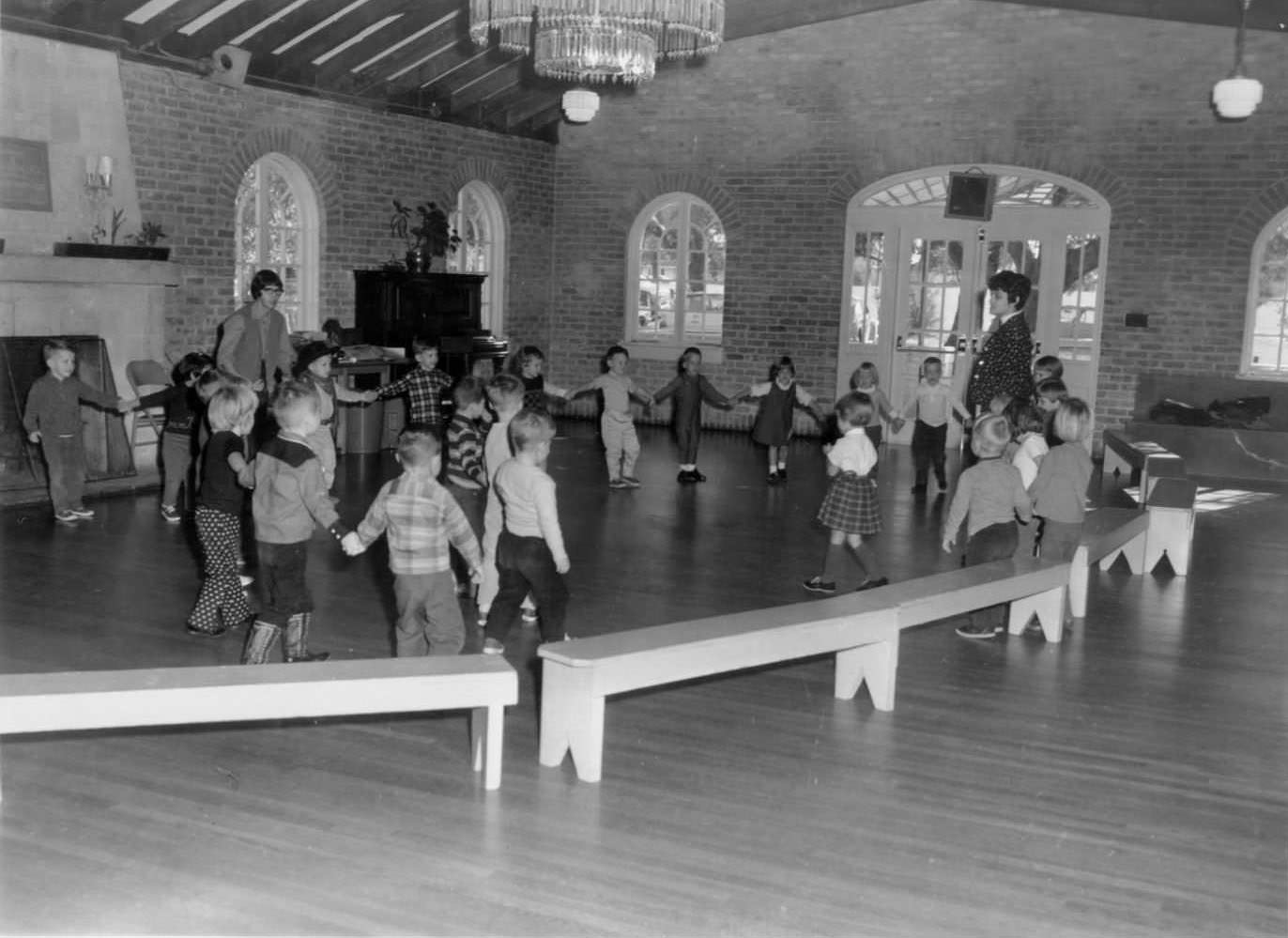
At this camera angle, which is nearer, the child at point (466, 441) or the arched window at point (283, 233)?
the child at point (466, 441)

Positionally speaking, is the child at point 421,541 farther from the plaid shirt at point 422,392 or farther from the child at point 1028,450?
the child at point 1028,450

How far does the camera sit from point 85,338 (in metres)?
9.30

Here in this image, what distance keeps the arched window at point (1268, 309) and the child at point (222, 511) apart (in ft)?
32.3

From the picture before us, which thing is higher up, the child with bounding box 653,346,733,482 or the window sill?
the window sill

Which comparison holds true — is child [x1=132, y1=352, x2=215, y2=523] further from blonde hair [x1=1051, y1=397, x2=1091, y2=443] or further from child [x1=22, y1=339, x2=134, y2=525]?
blonde hair [x1=1051, y1=397, x2=1091, y2=443]

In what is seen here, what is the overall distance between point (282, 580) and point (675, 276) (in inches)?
401

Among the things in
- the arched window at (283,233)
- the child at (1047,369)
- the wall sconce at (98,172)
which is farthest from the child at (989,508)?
the arched window at (283,233)

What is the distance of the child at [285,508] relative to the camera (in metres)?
5.04

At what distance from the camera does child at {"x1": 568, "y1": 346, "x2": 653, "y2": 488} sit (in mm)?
9977

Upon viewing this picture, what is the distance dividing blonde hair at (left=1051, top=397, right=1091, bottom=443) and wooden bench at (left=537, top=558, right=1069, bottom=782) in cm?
77

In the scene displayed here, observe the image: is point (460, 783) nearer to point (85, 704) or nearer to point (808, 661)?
point (85, 704)

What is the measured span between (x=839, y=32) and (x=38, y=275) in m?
8.07

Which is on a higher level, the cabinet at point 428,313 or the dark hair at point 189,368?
the cabinet at point 428,313

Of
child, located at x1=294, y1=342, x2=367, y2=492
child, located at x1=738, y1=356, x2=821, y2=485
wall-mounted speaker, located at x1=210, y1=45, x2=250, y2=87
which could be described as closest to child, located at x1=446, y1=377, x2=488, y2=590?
child, located at x1=294, y1=342, x2=367, y2=492
